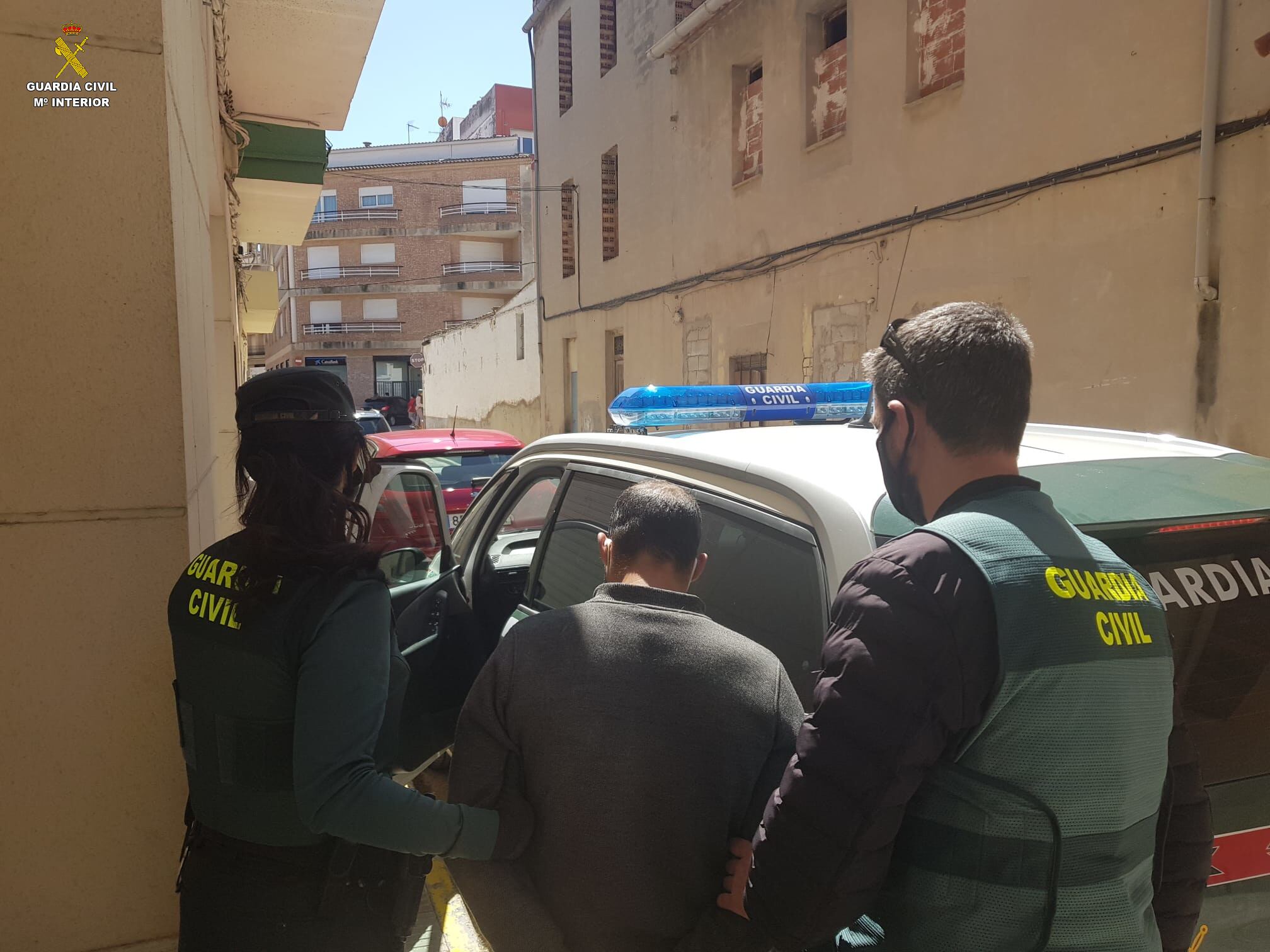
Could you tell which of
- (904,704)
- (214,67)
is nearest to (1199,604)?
(904,704)

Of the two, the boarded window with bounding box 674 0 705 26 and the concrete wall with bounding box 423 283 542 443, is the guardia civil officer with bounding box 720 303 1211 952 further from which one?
the concrete wall with bounding box 423 283 542 443

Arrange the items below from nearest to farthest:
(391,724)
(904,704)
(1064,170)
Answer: (904,704) < (391,724) < (1064,170)

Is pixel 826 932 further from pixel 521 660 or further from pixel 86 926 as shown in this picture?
pixel 86 926

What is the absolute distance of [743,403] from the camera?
3.53 meters

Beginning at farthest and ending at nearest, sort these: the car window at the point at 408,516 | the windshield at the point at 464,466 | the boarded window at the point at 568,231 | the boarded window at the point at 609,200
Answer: the boarded window at the point at 568,231 < the boarded window at the point at 609,200 < the windshield at the point at 464,466 < the car window at the point at 408,516

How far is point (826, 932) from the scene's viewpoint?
1.33 m

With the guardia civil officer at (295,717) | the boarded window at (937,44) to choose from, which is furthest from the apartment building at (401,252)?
the guardia civil officer at (295,717)

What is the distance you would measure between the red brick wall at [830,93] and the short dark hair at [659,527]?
29.9 feet

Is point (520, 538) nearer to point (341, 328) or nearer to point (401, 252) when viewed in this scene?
point (401, 252)

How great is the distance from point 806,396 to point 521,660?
7.07 ft

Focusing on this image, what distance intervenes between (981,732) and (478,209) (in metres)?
44.7

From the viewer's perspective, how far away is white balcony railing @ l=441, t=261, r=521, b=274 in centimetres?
4403

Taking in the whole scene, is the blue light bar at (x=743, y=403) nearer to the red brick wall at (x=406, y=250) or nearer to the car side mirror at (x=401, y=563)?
the car side mirror at (x=401, y=563)

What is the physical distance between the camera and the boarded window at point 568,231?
17.3 m
